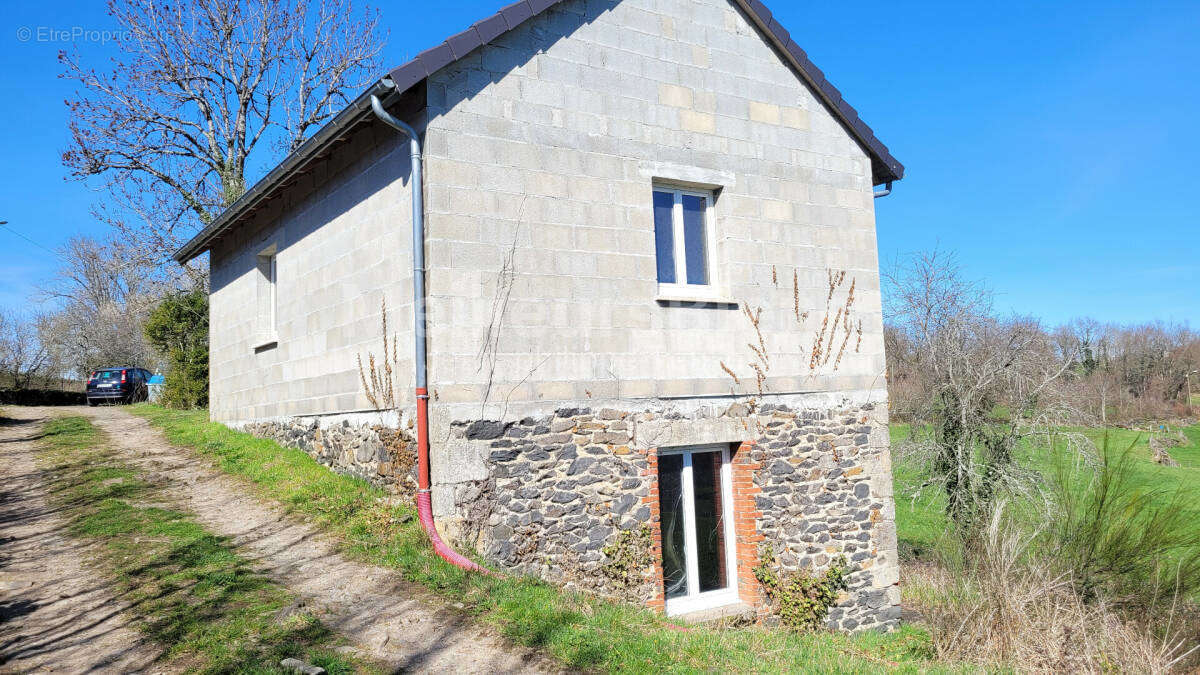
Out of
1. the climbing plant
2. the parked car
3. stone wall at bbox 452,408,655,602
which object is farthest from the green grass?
the parked car

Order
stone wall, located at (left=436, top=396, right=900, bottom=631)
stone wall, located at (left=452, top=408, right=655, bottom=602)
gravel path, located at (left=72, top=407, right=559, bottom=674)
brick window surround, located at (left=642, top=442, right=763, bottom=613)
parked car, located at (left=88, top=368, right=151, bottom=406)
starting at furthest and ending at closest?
parked car, located at (left=88, top=368, right=151, bottom=406), brick window surround, located at (left=642, top=442, right=763, bottom=613), stone wall, located at (left=436, top=396, right=900, bottom=631), stone wall, located at (left=452, top=408, right=655, bottom=602), gravel path, located at (left=72, top=407, right=559, bottom=674)

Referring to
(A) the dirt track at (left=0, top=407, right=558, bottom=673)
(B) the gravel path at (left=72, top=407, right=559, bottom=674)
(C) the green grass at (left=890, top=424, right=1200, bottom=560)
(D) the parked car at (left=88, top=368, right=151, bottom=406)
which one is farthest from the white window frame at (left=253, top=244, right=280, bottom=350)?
(D) the parked car at (left=88, top=368, right=151, bottom=406)

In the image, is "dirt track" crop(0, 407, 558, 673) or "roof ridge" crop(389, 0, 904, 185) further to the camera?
"roof ridge" crop(389, 0, 904, 185)

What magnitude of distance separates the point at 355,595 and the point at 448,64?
16.4ft

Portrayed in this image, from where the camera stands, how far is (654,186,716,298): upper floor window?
927 cm

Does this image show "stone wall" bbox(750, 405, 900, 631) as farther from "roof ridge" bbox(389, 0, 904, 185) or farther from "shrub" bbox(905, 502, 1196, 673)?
"roof ridge" bbox(389, 0, 904, 185)

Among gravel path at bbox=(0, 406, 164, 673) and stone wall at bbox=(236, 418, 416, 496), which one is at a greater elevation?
stone wall at bbox=(236, 418, 416, 496)

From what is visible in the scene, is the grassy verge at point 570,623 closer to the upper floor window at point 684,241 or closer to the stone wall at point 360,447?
the stone wall at point 360,447

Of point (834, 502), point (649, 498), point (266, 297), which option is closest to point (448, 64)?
point (649, 498)

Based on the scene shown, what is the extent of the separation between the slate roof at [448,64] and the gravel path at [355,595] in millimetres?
3928

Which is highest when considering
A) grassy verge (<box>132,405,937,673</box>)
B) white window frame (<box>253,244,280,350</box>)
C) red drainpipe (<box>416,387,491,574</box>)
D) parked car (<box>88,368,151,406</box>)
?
white window frame (<box>253,244,280,350</box>)

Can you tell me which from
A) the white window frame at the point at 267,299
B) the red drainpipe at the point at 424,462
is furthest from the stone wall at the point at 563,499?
the white window frame at the point at 267,299

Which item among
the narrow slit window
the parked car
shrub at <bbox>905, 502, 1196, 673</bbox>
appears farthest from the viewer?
the parked car

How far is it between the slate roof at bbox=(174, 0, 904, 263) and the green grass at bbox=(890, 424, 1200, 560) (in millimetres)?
4698
